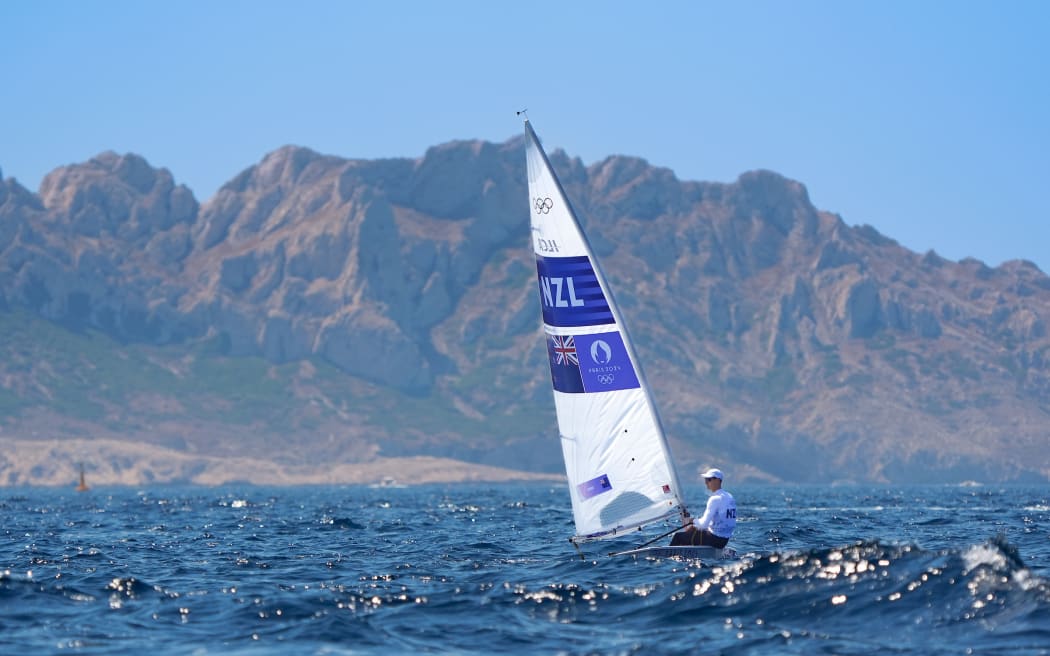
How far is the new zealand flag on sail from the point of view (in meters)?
28.3

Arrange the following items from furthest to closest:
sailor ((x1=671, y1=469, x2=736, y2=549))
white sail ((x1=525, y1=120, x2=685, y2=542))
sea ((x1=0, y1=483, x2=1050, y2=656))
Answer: sailor ((x1=671, y1=469, x2=736, y2=549)) < white sail ((x1=525, y1=120, x2=685, y2=542)) < sea ((x1=0, y1=483, x2=1050, y2=656))

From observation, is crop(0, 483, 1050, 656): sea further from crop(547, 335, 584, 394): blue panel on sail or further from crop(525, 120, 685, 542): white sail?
crop(547, 335, 584, 394): blue panel on sail

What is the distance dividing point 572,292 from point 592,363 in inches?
59.0

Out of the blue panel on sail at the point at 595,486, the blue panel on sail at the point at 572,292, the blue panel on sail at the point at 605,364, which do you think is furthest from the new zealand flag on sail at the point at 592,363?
the blue panel on sail at the point at 595,486

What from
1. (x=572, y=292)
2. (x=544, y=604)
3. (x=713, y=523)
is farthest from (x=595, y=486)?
(x=544, y=604)

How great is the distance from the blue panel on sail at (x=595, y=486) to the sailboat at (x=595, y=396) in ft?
0.07

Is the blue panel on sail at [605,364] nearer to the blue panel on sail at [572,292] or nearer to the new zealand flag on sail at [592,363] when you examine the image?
the new zealand flag on sail at [592,363]

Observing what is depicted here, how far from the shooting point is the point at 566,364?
28656 mm

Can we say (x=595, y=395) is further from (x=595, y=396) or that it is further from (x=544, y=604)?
(x=544, y=604)

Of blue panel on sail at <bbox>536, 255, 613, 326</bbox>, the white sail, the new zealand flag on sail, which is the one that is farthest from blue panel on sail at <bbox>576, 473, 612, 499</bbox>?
blue panel on sail at <bbox>536, 255, 613, 326</bbox>

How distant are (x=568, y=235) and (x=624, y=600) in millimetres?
7576

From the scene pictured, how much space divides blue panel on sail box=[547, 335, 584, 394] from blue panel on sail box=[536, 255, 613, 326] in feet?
1.22

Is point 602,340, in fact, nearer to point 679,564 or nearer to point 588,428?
point 588,428

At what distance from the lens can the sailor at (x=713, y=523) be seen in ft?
94.9
